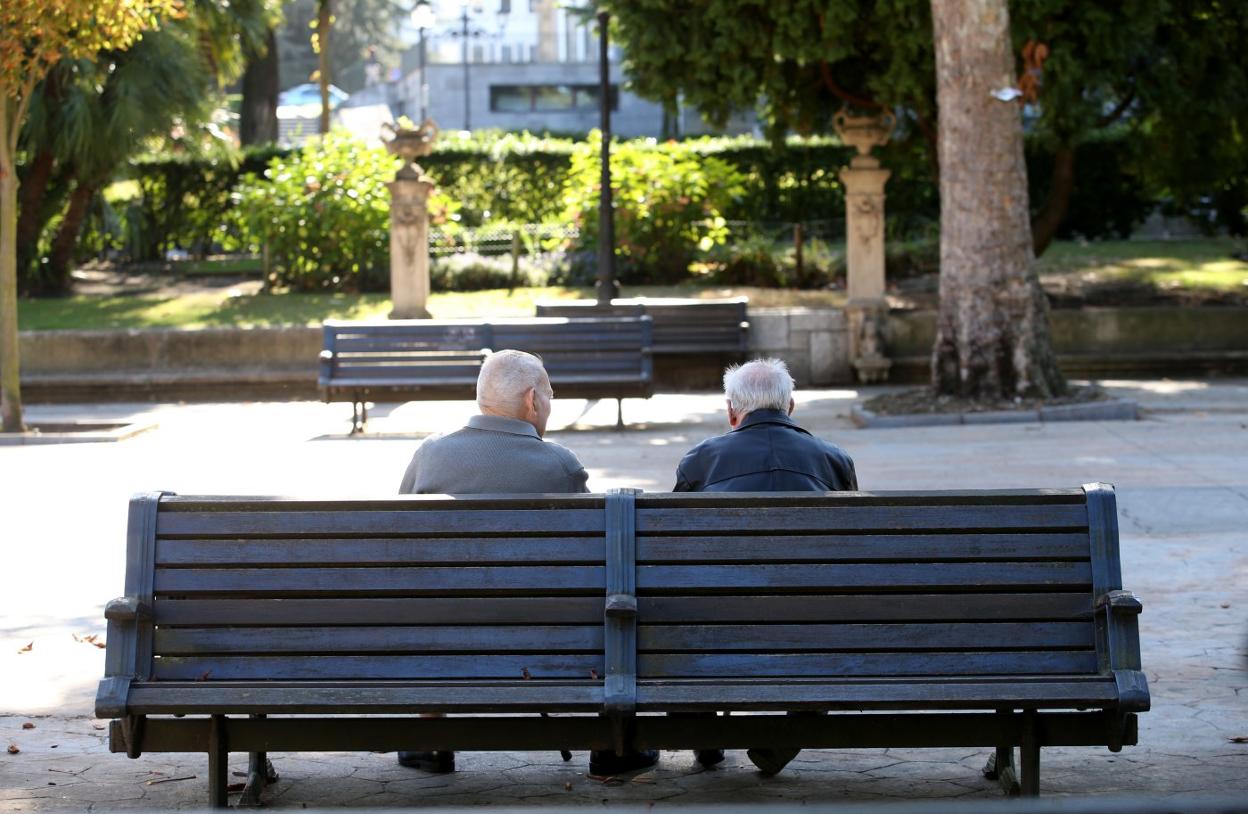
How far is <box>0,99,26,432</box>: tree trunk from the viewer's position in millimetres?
14547

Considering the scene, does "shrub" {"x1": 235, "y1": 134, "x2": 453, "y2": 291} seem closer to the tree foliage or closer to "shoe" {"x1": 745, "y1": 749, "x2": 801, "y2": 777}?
the tree foliage

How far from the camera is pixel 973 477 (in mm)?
11219

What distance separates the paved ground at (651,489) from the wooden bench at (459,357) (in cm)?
41

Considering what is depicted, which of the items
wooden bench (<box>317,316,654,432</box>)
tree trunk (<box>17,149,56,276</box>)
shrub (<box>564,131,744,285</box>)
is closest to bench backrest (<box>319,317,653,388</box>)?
wooden bench (<box>317,316,654,432</box>)

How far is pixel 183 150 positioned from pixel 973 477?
64.3 feet

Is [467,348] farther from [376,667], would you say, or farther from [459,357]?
[376,667]

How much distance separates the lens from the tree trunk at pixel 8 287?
14.5 meters

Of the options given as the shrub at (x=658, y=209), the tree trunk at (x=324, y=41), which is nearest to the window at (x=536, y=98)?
the tree trunk at (x=324, y=41)

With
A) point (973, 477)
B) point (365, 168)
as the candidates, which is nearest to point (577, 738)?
point (973, 477)

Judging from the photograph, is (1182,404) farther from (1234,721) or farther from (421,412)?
(1234,721)

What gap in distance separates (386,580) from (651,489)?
6345 millimetres

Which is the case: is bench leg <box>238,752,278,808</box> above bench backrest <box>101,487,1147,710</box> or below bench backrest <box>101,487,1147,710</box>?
below

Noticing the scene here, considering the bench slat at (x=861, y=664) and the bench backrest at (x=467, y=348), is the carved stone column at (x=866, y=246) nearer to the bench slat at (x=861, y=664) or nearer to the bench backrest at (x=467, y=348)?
the bench backrest at (x=467, y=348)

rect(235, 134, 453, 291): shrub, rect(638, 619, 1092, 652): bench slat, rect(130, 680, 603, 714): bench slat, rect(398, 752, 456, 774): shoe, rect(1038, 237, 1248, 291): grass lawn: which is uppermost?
rect(235, 134, 453, 291): shrub
